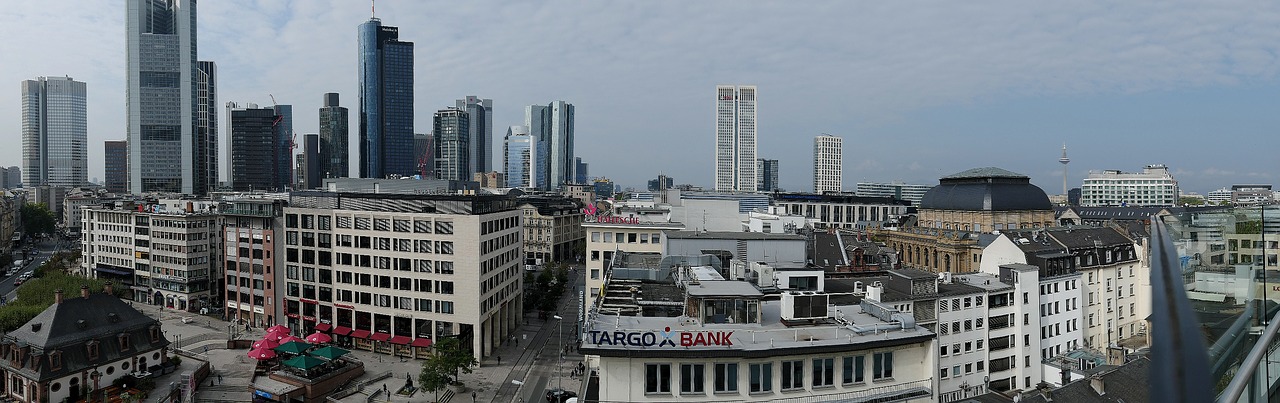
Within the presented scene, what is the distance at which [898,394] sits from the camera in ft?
83.5

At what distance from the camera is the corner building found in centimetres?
5784

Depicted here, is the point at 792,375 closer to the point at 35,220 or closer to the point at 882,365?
the point at 882,365

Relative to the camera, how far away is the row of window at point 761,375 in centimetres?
2386

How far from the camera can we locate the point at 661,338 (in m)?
23.7

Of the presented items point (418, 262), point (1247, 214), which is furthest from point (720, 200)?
point (1247, 214)

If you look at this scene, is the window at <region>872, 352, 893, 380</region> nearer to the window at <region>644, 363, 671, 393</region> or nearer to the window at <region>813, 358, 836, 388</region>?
the window at <region>813, 358, 836, 388</region>

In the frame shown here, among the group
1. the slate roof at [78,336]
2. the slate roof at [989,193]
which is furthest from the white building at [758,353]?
the slate roof at [989,193]

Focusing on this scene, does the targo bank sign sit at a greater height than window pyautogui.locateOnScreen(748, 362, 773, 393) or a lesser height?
greater

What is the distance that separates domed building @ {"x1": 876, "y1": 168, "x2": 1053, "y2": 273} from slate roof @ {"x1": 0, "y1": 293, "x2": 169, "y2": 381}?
81.7 metres

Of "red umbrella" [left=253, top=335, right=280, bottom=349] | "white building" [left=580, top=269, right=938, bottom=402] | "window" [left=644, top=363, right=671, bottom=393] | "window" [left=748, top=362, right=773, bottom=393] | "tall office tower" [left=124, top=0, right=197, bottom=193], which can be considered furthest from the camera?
"tall office tower" [left=124, top=0, right=197, bottom=193]

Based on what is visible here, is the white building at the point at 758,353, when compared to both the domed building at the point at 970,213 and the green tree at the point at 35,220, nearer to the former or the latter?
the domed building at the point at 970,213

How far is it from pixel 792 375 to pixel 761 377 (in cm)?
119

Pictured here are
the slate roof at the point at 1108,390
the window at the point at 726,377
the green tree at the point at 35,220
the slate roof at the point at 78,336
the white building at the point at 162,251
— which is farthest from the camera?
the green tree at the point at 35,220

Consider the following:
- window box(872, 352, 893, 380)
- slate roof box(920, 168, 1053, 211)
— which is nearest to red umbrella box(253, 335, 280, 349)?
window box(872, 352, 893, 380)
